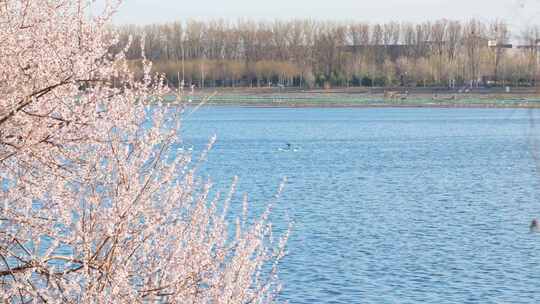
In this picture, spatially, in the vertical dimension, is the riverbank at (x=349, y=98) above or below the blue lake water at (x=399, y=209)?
below

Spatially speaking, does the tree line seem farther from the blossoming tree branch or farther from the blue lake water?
the blossoming tree branch

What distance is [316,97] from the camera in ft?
393

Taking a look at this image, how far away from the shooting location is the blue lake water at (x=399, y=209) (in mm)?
18547

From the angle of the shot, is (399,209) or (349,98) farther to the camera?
(349,98)

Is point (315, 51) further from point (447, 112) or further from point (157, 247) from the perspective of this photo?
point (157, 247)

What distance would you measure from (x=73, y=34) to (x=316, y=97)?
114 meters

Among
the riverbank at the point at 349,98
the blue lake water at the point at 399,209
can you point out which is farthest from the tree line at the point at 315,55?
the blue lake water at the point at 399,209

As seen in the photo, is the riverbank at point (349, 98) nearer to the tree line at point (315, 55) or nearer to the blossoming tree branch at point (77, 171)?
the tree line at point (315, 55)

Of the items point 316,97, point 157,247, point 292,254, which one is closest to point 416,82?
point 316,97

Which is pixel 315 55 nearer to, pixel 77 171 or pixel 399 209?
pixel 399 209

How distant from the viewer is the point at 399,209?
30.0 metres

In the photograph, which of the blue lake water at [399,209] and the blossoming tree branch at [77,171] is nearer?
the blossoming tree branch at [77,171]

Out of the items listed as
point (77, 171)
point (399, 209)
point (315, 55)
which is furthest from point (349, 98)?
point (77, 171)

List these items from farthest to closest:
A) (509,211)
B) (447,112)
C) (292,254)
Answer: (447,112) → (509,211) → (292,254)
